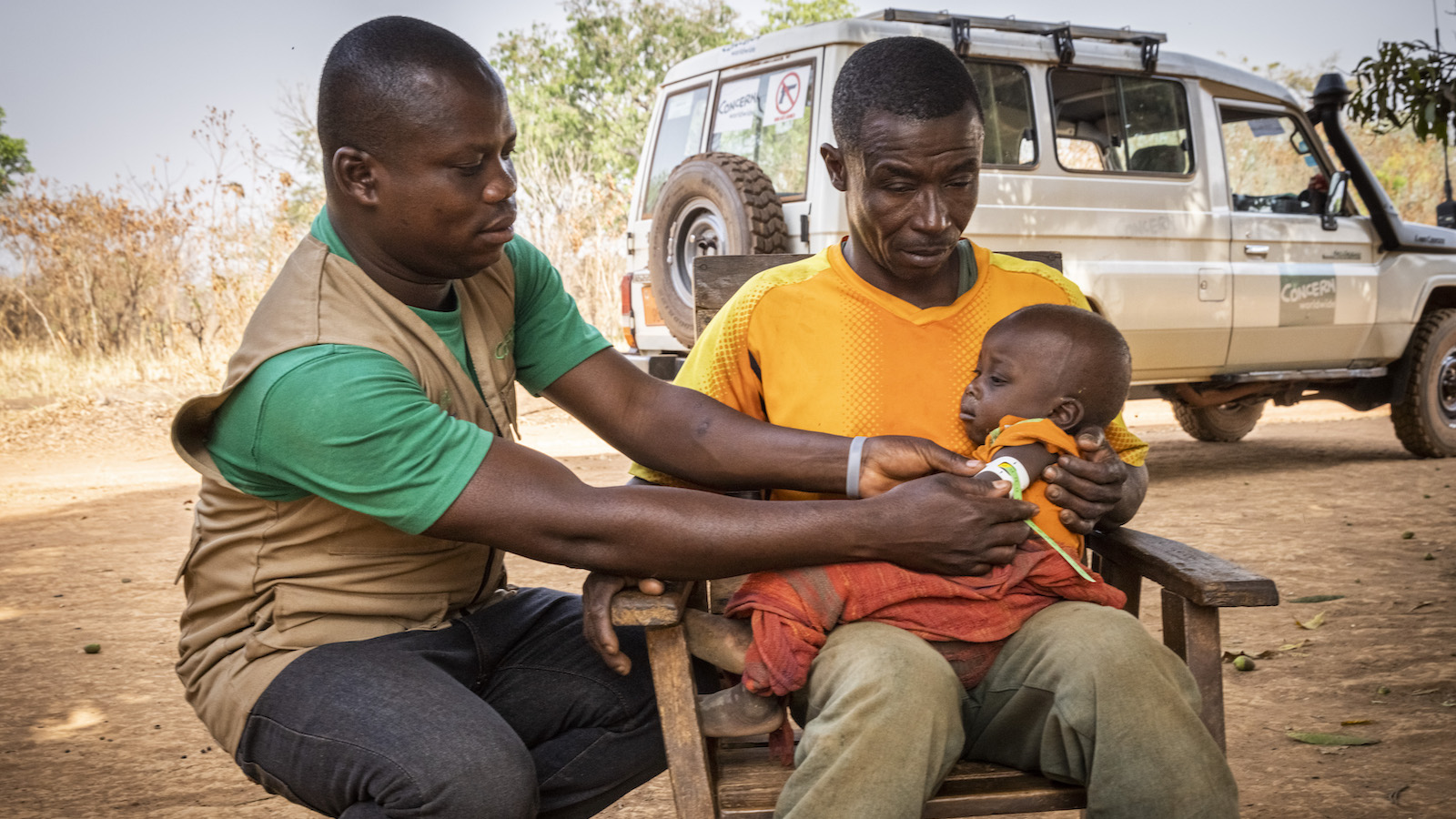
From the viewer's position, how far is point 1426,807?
8.59 feet

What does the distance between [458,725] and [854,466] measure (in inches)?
33.8

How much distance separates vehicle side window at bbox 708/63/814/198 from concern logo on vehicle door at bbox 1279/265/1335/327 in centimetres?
336

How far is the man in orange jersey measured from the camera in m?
1.69

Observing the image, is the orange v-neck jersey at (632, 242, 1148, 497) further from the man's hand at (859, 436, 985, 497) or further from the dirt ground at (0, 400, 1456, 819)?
the dirt ground at (0, 400, 1456, 819)

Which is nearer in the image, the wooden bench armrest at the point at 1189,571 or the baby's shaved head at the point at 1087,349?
the wooden bench armrest at the point at 1189,571

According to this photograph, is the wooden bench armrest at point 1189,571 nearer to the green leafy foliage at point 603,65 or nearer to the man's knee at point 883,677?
the man's knee at point 883,677

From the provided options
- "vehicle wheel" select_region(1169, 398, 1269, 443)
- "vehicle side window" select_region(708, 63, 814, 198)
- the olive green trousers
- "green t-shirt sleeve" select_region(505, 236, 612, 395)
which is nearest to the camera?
the olive green trousers

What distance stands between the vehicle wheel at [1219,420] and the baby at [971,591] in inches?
305

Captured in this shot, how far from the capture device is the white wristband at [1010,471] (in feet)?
6.51

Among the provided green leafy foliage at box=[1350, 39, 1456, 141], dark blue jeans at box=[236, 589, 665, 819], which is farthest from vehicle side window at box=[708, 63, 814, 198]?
dark blue jeans at box=[236, 589, 665, 819]

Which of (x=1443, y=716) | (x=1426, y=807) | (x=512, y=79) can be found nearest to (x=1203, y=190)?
(x=1443, y=716)

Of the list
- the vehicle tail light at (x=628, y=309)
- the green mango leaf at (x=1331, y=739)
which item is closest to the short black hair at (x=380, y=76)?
the green mango leaf at (x=1331, y=739)

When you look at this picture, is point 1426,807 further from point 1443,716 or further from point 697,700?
point 697,700

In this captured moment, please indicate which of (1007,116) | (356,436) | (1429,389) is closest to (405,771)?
(356,436)
